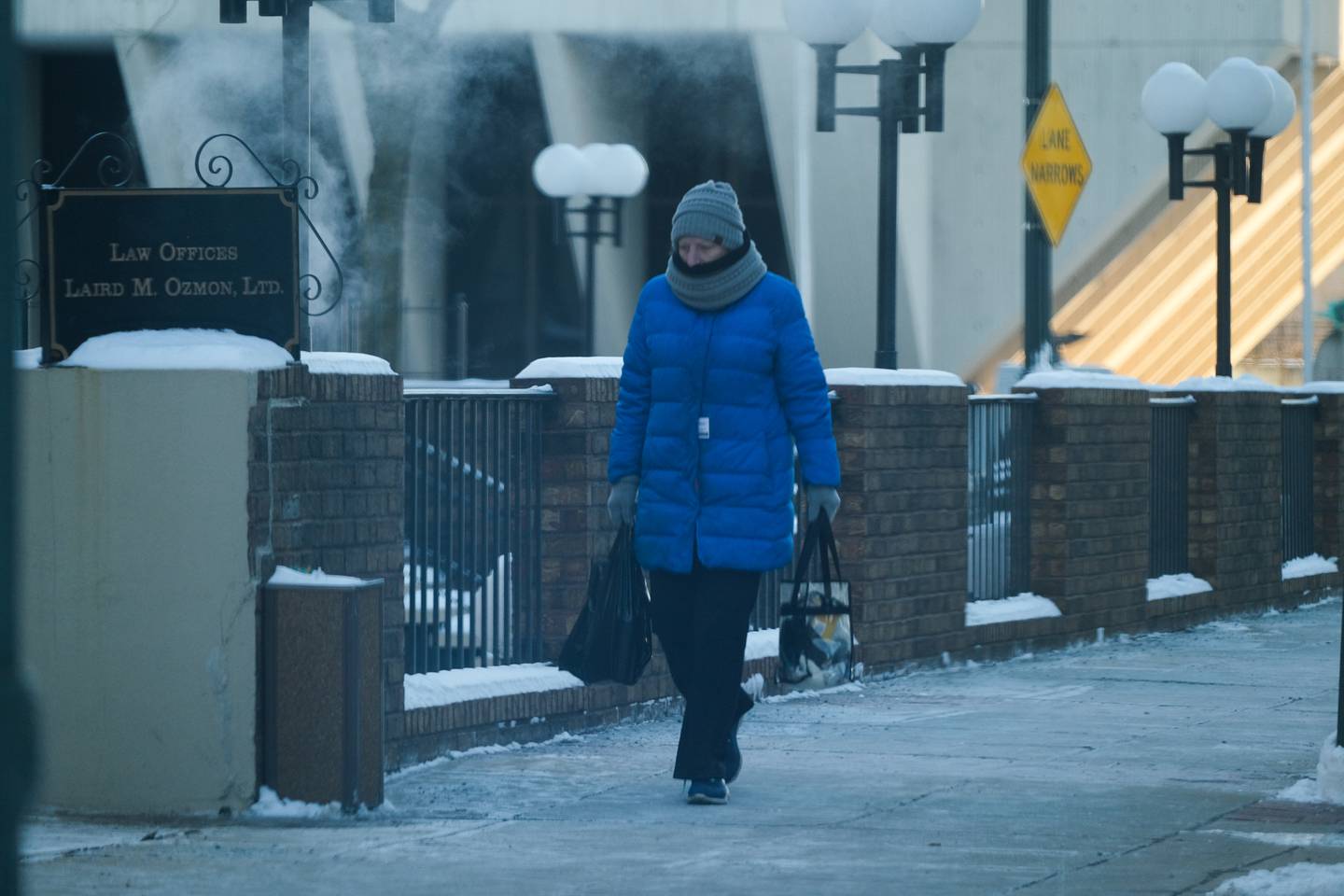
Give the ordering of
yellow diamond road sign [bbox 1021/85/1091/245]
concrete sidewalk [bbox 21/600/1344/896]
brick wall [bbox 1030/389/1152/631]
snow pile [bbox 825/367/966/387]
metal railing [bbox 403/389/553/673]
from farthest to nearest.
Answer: yellow diamond road sign [bbox 1021/85/1091/245]
brick wall [bbox 1030/389/1152/631]
snow pile [bbox 825/367/966/387]
metal railing [bbox 403/389/553/673]
concrete sidewalk [bbox 21/600/1344/896]

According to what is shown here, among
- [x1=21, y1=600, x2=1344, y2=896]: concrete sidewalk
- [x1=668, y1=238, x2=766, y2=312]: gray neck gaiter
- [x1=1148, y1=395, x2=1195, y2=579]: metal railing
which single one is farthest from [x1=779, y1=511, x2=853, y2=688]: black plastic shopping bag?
[x1=1148, y1=395, x2=1195, y2=579]: metal railing

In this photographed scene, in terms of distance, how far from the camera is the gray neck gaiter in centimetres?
741

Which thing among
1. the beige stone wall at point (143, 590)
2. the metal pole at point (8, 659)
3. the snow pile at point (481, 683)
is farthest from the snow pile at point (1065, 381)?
Result: the metal pole at point (8, 659)

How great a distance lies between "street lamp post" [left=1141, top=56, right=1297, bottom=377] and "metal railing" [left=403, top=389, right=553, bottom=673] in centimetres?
887

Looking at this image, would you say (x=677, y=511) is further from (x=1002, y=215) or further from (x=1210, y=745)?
(x=1002, y=215)

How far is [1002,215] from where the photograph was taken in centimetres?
3114

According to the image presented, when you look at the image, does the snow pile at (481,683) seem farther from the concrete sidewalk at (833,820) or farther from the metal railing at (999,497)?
the metal railing at (999,497)

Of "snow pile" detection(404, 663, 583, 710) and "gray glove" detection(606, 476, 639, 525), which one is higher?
"gray glove" detection(606, 476, 639, 525)

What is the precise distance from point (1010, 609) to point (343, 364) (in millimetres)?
5341

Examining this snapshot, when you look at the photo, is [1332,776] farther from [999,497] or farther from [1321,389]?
[1321,389]

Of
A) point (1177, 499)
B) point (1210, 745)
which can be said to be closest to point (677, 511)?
point (1210, 745)

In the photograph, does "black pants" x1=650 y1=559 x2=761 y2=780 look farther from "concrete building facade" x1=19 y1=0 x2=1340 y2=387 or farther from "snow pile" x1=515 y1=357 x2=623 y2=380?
"concrete building facade" x1=19 y1=0 x2=1340 y2=387

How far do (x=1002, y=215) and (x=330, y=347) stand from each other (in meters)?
8.87

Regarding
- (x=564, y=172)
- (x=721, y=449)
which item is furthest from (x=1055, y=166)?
(x=564, y=172)
